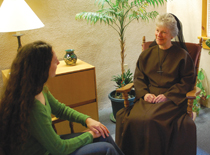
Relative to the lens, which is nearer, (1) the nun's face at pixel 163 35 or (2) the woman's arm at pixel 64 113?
(2) the woman's arm at pixel 64 113

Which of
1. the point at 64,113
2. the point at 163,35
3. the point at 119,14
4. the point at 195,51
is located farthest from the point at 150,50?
the point at 64,113

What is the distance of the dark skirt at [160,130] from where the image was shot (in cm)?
189

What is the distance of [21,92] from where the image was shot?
123cm

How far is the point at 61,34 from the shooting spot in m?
2.81

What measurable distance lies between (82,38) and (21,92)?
181 cm

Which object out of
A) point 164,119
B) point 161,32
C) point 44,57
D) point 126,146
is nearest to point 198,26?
point 161,32

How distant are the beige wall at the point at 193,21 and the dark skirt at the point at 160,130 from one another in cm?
131

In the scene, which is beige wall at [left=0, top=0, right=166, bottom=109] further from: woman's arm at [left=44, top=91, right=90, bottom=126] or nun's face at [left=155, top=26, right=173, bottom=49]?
woman's arm at [left=44, top=91, right=90, bottom=126]

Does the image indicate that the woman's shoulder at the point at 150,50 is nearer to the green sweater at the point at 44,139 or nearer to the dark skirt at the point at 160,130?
the dark skirt at the point at 160,130

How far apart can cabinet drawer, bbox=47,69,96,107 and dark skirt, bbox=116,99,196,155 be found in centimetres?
70

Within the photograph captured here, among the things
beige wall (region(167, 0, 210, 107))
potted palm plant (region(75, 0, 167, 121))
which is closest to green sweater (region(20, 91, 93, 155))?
potted palm plant (region(75, 0, 167, 121))

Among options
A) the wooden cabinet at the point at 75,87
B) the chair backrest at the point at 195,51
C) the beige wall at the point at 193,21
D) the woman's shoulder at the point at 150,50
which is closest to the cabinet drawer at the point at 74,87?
the wooden cabinet at the point at 75,87

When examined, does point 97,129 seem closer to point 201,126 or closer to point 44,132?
point 44,132

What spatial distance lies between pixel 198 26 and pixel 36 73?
2509mm
